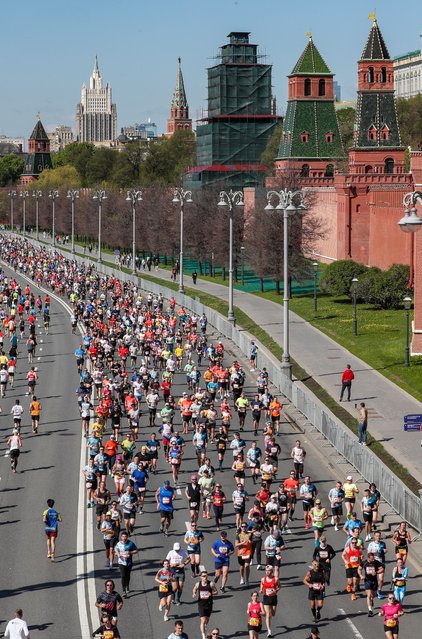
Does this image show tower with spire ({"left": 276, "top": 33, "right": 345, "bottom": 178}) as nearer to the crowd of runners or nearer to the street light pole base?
the crowd of runners

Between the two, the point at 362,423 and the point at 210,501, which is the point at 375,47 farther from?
the point at 210,501

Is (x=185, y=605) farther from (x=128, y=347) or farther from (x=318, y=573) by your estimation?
(x=128, y=347)

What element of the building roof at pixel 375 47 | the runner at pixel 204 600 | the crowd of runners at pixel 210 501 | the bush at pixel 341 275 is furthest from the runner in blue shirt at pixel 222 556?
the building roof at pixel 375 47

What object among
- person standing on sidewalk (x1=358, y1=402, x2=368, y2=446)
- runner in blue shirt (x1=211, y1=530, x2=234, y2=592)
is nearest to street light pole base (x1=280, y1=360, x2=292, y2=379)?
person standing on sidewalk (x1=358, y1=402, x2=368, y2=446)

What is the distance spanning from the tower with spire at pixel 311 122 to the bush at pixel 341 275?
4219cm

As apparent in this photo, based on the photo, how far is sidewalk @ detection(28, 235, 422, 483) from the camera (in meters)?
34.8

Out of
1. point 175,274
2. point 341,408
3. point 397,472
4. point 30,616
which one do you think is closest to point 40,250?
point 175,274

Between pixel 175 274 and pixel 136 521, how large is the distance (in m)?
67.4

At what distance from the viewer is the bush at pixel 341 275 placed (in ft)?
229

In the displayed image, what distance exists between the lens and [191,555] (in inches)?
955

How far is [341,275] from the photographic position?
230ft

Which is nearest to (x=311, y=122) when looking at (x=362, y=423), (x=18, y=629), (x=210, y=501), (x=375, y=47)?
(x=375, y=47)

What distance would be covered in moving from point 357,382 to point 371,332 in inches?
488

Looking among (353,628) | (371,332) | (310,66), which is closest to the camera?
(353,628)
